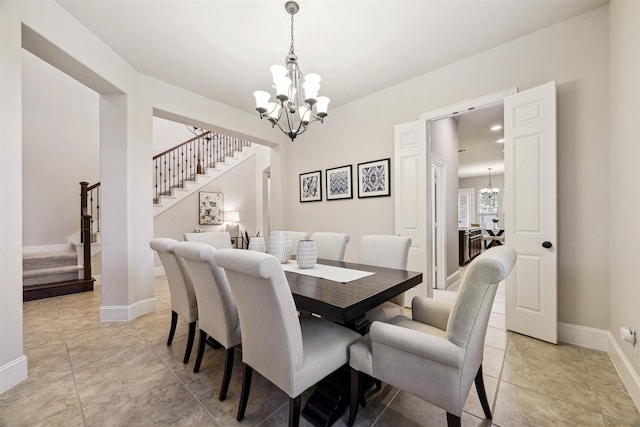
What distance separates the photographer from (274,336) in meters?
1.17

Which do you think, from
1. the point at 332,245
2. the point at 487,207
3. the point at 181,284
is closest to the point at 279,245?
the point at 332,245

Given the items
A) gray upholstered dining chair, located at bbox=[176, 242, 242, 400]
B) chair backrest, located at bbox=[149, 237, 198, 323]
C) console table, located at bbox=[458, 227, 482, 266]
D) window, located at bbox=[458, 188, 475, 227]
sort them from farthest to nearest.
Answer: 1. window, located at bbox=[458, 188, 475, 227]
2. console table, located at bbox=[458, 227, 482, 266]
3. chair backrest, located at bbox=[149, 237, 198, 323]
4. gray upholstered dining chair, located at bbox=[176, 242, 242, 400]

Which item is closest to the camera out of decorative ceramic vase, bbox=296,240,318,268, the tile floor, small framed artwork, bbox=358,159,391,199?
the tile floor

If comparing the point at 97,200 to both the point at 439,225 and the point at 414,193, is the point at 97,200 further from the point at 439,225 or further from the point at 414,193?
the point at 439,225

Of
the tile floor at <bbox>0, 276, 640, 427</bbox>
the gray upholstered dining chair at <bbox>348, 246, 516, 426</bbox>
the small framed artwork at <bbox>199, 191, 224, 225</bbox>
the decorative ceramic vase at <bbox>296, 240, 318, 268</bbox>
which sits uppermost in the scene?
the small framed artwork at <bbox>199, 191, 224, 225</bbox>

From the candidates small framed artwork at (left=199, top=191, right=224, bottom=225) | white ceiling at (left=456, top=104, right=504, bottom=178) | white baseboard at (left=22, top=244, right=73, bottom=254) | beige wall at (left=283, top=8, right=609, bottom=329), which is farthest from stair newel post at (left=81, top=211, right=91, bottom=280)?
white ceiling at (left=456, top=104, right=504, bottom=178)

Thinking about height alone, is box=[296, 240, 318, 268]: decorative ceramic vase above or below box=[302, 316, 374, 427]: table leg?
above

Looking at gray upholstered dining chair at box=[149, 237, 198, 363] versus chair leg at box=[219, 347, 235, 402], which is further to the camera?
gray upholstered dining chair at box=[149, 237, 198, 363]

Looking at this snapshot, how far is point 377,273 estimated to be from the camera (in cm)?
193

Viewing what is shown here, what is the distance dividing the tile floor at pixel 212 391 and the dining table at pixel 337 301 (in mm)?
99

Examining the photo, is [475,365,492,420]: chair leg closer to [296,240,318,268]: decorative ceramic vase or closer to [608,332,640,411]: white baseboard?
[608,332,640,411]: white baseboard

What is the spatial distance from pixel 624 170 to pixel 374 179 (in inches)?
87.9

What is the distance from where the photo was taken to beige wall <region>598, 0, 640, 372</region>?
1562mm

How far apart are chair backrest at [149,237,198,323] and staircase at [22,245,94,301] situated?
3031 mm
